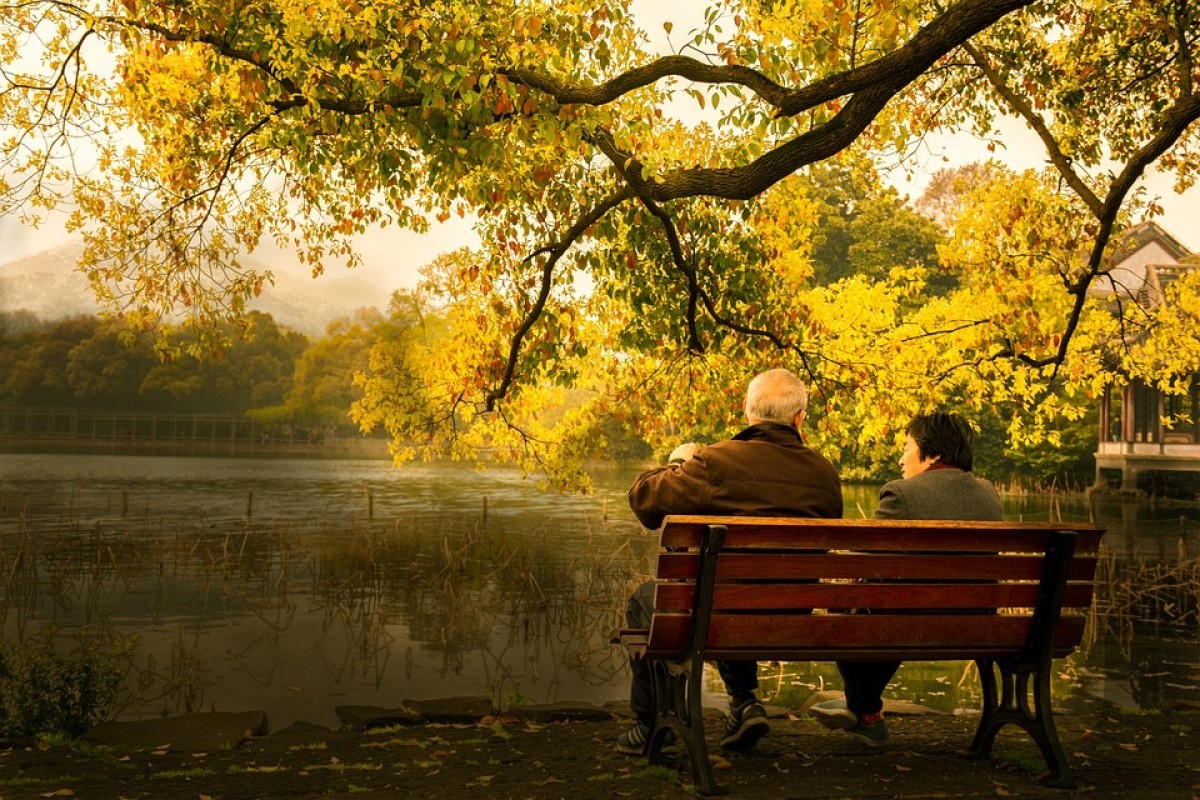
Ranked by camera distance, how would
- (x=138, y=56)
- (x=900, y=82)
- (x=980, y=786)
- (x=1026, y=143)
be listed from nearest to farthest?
(x=980, y=786) → (x=900, y=82) → (x=138, y=56) → (x=1026, y=143)

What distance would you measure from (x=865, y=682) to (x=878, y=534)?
1157 millimetres

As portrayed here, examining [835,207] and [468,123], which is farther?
[835,207]

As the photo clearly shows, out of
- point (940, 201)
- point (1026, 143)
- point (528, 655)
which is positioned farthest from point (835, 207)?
point (528, 655)

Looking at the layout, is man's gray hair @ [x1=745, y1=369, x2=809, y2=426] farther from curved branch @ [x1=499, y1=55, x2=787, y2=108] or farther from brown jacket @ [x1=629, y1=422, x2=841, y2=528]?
curved branch @ [x1=499, y1=55, x2=787, y2=108]

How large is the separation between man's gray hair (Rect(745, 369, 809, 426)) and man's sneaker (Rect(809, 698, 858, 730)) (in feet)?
5.52

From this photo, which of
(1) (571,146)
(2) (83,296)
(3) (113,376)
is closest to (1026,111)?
(1) (571,146)

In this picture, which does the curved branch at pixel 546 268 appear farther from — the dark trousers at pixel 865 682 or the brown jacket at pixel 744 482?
the dark trousers at pixel 865 682

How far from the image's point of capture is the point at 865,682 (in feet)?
17.9

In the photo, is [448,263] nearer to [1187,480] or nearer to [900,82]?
[900,82]

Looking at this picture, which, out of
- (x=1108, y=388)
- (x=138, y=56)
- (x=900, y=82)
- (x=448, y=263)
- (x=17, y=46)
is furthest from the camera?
(x=1108, y=388)

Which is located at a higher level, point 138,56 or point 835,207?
point 835,207

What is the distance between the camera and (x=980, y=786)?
4805 mm

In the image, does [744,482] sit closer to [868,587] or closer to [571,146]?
[868,587]

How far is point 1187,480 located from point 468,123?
137 ft
